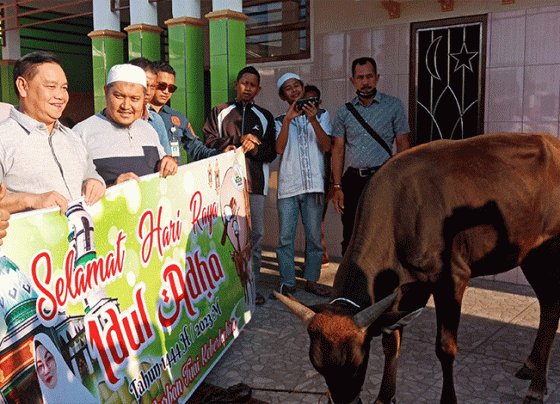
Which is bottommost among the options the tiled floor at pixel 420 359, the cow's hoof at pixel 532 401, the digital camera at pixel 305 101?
the tiled floor at pixel 420 359

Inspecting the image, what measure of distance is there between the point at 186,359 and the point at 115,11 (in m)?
6.32

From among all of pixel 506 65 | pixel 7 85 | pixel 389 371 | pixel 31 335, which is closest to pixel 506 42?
pixel 506 65

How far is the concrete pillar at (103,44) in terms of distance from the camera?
26.7ft

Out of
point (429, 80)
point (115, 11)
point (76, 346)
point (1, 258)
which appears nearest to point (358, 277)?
point (76, 346)

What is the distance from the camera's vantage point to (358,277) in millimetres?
3234

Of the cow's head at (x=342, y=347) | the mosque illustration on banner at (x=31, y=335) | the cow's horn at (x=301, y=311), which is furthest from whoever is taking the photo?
the cow's horn at (x=301, y=311)

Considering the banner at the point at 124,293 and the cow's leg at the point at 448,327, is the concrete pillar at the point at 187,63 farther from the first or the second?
the cow's leg at the point at 448,327

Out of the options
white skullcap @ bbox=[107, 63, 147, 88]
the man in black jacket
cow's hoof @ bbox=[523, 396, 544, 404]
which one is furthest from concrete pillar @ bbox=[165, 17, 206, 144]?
cow's hoof @ bbox=[523, 396, 544, 404]

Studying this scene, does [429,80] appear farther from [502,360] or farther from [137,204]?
[137,204]

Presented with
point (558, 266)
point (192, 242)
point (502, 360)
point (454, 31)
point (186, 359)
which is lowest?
point (502, 360)

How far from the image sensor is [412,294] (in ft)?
11.6

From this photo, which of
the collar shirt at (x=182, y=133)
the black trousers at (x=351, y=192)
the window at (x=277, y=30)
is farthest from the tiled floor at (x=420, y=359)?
the window at (x=277, y=30)

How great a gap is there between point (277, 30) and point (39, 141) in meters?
4.98

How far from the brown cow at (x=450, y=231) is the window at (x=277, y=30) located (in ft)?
12.8
